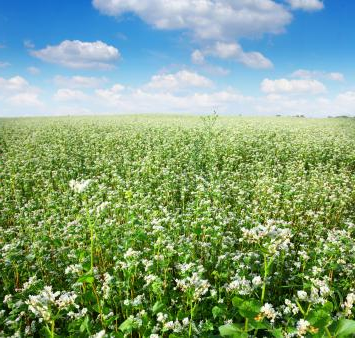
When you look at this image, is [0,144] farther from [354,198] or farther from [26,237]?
[354,198]

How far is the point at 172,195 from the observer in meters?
11.1

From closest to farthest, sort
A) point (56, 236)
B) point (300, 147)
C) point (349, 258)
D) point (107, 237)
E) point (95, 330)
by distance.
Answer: point (95, 330) < point (349, 258) < point (107, 237) < point (56, 236) < point (300, 147)

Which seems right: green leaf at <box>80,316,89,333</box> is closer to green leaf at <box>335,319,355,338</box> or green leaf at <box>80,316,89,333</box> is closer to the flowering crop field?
the flowering crop field

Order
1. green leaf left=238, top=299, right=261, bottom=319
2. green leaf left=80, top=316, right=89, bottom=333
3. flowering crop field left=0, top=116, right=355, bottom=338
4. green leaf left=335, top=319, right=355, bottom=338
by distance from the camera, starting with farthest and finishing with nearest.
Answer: green leaf left=80, top=316, right=89, bottom=333 < flowering crop field left=0, top=116, right=355, bottom=338 < green leaf left=238, top=299, right=261, bottom=319 < green leaf left=335, top=319, right=355, bottom=338

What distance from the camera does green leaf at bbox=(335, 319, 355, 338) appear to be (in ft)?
7.12

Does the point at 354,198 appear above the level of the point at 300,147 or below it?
below

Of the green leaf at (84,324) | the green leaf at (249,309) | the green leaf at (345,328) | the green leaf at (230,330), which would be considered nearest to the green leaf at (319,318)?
the green leaf at (345,328)

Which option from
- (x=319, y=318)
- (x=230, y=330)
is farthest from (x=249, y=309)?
(x=319, y=318)

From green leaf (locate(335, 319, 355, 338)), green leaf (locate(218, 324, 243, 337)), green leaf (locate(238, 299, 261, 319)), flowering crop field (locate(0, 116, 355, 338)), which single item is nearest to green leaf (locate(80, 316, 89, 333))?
flowering crop field (locate(0, 116, 355, 338))

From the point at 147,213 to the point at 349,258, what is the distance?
16.0ft

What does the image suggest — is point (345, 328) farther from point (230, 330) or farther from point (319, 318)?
point (230, 330)

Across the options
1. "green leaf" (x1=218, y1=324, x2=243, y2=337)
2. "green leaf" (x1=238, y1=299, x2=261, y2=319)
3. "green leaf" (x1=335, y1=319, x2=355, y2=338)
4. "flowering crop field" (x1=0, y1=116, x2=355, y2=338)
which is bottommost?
"flowering crop field" (x1=0, y1=116, x2=355, y2=338)

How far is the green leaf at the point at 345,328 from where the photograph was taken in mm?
2170

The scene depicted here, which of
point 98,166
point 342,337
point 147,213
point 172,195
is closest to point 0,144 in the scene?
point 98,166
